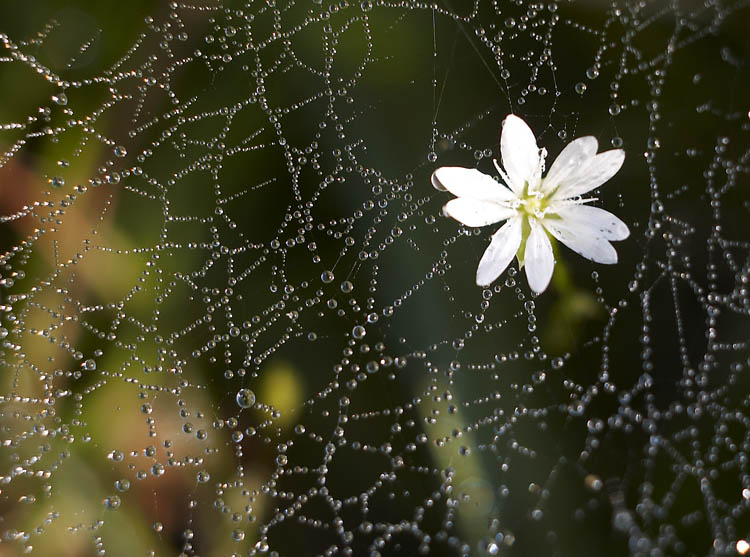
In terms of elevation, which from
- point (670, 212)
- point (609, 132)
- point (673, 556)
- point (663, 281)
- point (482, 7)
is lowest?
point (673, 556)

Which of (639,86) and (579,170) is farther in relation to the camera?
(639,86)

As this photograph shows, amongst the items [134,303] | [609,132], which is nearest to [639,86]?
[609,132]

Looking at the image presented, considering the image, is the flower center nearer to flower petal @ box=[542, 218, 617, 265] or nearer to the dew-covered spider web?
flower petal @ box=[542, 218, 617, 265]

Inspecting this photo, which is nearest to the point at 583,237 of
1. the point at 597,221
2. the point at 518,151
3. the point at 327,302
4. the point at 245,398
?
the point at 597,221

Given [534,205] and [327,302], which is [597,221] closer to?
[534,205]

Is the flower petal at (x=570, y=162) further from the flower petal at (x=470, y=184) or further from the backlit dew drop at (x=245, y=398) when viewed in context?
the backlit dew drop at (x=245, y=398)

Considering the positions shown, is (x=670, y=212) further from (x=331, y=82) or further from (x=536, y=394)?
(x=331, y=82)
